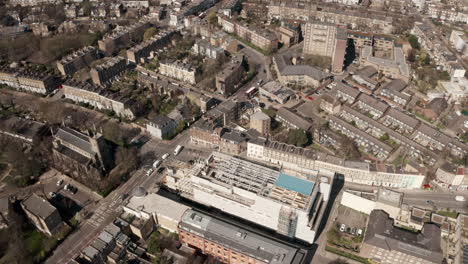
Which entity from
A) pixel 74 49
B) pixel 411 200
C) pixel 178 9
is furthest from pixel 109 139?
pixel 178 9

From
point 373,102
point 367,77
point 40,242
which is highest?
point 367,77

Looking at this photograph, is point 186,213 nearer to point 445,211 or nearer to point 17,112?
point 445,211

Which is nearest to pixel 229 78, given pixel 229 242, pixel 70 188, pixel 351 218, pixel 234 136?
pixel 234 136

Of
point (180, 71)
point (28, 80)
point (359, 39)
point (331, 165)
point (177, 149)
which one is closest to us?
point (331, 165)

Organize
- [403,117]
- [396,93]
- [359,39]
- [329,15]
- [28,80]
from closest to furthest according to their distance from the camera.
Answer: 1. [403,117]
2. [396,93]
3. [28,80]
4. [359,39]
5. [329,15]

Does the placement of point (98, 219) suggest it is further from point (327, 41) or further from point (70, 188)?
point (327, 41)
